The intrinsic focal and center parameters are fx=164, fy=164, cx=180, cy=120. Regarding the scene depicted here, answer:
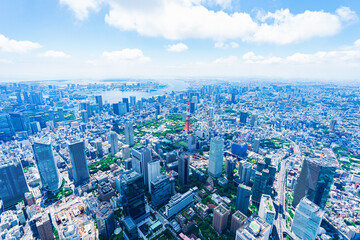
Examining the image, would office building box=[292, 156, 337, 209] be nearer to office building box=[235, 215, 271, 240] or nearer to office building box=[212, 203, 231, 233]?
office building box=[235, 215, 271, 240]

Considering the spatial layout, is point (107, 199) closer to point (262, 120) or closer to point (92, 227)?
point (92, 227)

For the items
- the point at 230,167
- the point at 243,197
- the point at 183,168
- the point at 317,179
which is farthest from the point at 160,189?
the point at 317,179

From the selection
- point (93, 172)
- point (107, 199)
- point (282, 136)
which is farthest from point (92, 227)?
point (282, 136)

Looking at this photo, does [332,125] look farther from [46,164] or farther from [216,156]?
[46,164]

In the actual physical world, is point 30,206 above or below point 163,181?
below

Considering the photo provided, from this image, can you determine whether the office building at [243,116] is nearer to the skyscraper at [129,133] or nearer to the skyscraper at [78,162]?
the skyscraper at [129,133]

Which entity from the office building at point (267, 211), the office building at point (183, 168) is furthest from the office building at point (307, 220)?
the office building at point (183, 168)
